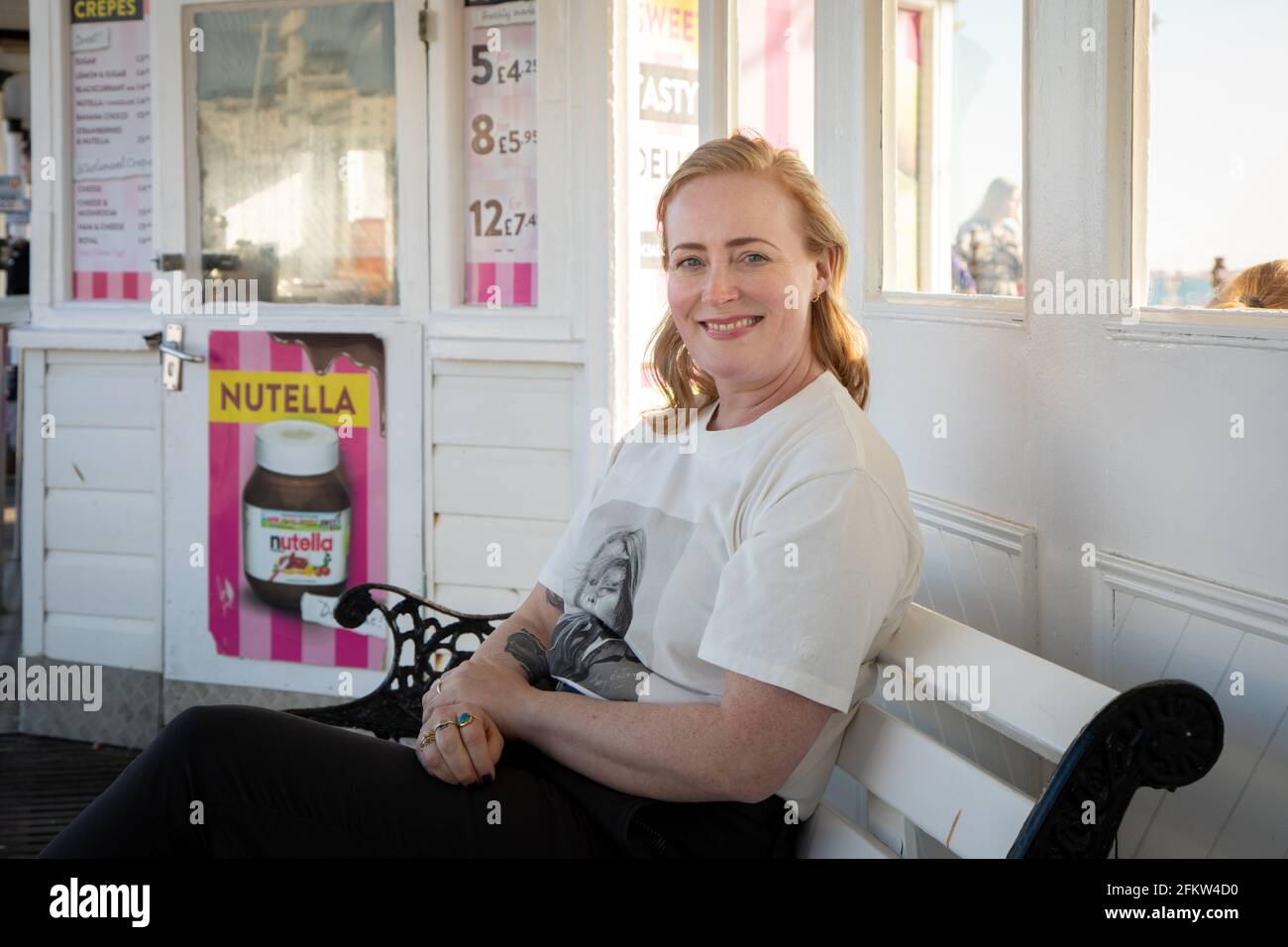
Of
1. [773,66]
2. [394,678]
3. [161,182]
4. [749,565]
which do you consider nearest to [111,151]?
[161,182]

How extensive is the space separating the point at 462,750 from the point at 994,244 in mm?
1400

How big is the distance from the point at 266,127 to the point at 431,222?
28.6 inches

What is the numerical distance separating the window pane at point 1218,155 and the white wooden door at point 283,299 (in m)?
2.72

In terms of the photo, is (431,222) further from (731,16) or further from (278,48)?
(731,16)

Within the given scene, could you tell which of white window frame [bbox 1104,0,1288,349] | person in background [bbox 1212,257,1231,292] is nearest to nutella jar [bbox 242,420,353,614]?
white window frame [bbox 1104,0,1288,349]

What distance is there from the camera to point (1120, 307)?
188cm

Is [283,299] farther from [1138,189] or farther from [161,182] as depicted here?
[1138,189]

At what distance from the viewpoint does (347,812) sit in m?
1.81

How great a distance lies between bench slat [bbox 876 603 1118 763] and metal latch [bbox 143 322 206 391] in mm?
3237

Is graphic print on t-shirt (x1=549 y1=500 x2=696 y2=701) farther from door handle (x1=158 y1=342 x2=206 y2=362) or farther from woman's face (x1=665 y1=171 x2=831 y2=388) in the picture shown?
door handle (x1=158 y1=342 x2=206 y2=362)

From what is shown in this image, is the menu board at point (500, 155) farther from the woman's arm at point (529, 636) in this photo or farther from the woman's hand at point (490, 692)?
the woman's hand at point (490, 692)

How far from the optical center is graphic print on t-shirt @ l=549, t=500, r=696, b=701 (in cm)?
193
